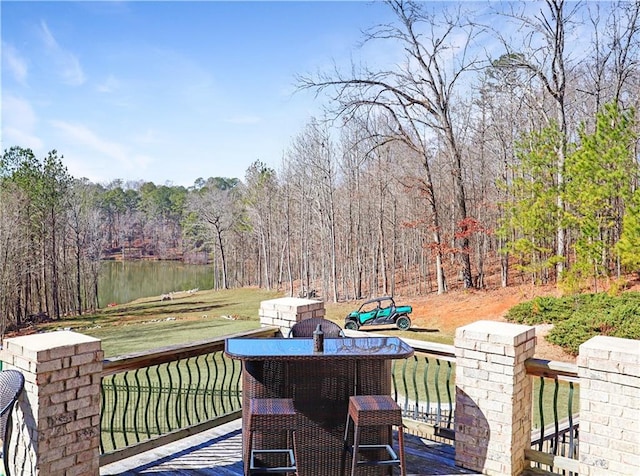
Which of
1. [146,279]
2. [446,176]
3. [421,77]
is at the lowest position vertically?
[146,279]

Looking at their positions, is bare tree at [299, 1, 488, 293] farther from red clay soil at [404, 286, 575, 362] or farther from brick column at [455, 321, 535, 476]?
brick column at [455, 321, 535, 476]

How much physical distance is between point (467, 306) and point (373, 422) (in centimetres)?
1397

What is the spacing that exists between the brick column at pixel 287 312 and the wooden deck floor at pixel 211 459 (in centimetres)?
106

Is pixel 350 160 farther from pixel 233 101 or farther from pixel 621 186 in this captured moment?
pixel 621 186

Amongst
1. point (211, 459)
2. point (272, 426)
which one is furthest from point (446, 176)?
point (272, 426)

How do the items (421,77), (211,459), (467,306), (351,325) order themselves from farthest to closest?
Answer: (421,77) → (467,306) → (351,325) → (211,459)

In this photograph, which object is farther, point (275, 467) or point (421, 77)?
point (421, 77)

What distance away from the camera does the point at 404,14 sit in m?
18.0

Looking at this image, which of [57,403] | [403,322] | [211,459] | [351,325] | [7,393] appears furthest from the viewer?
[351,325]

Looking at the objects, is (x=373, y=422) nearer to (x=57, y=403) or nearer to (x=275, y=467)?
(x=275, y=467)

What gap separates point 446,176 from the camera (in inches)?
924

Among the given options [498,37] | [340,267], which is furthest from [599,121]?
[340,267]

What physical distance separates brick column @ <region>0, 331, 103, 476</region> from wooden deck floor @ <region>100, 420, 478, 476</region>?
1.92ft

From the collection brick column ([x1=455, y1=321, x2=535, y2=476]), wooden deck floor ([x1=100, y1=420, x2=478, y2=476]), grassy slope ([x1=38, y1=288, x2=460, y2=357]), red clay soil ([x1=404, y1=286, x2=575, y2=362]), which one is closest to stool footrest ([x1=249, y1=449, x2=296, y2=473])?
wooden deck floor ([x1=100, y1=420, x2=478, y2=476])
